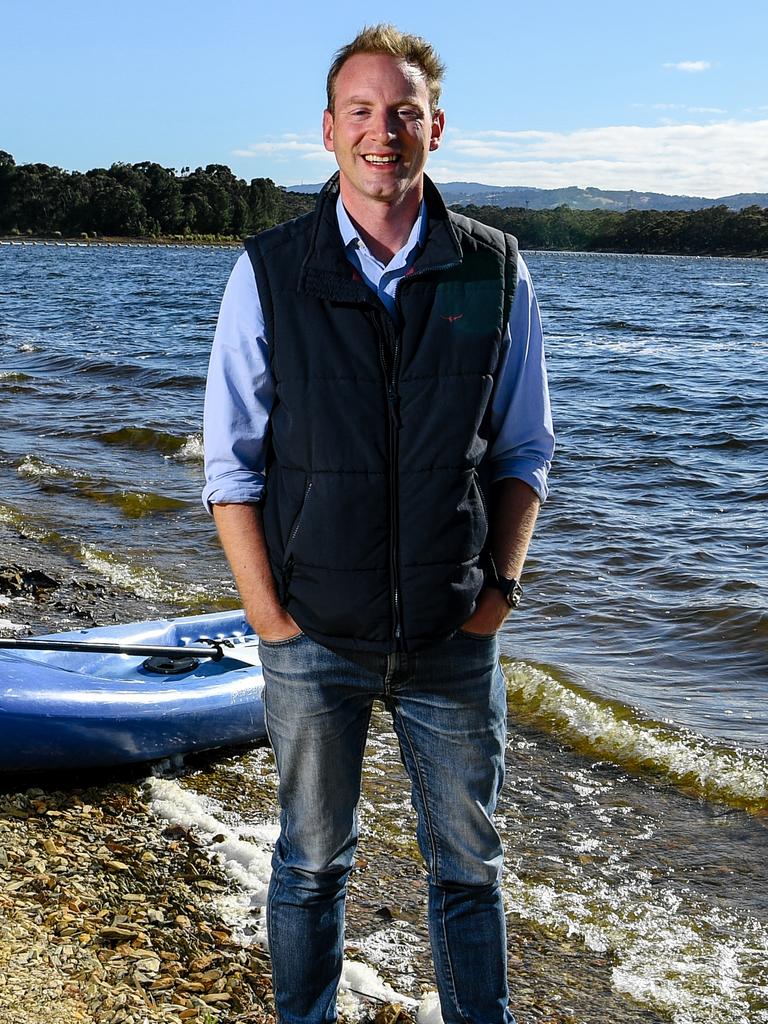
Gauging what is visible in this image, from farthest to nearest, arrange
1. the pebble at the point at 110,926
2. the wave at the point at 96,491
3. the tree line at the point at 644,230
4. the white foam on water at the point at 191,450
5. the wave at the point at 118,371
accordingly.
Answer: the tree line at the point at 644,230 < the wave at the point at 118,371 < the white foam on water at the point at 191,450 < the wave at the point at 96,491 < the pebble at the point at 110,926

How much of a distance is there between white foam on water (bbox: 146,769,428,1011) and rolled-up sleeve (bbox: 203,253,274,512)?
160cm

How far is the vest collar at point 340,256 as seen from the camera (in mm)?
2172

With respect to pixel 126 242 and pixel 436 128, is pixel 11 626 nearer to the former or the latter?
pixel 436 128

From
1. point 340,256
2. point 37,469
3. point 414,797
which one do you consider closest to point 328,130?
point 340,256

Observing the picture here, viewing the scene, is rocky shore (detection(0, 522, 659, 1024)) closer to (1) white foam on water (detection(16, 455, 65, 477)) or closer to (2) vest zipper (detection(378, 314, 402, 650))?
(2) vest zipper (detection(378, 314, 402, 650))

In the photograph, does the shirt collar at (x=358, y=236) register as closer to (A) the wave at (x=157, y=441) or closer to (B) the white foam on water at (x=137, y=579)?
(B) the white foam on water at (x=137, y=579)

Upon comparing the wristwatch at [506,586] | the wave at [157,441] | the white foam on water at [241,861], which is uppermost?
the wristwatch at [506,586]

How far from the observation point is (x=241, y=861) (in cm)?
378

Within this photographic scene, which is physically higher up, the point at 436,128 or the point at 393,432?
the point at 436,128

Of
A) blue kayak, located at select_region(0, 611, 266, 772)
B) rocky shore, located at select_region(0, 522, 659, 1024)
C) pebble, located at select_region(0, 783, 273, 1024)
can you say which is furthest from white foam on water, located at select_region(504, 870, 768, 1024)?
blue kayak, located at select_region(0, 611, 266, 772)

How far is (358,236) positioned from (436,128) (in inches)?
12.5

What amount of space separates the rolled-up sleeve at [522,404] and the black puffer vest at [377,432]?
0.09 metres

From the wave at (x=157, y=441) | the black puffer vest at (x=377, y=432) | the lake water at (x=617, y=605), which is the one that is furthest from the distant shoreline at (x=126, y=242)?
the black puffer vest at (x=377, y=432)

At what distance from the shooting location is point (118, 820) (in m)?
4.07
